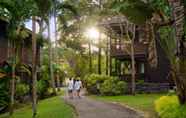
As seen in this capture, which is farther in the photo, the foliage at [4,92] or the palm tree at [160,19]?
the foliage at [4,92]

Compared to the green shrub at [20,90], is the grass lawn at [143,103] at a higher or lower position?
lower

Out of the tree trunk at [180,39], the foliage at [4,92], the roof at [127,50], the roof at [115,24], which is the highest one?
the roof at [115,24]

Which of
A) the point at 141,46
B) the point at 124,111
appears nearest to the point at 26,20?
the point at 124,111

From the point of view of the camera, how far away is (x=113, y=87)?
36.2 metres

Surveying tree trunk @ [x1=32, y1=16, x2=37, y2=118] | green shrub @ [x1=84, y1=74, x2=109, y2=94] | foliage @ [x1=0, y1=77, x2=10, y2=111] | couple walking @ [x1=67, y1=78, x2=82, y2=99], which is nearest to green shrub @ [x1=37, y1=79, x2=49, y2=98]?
green shrub @ [x1=84, y1=74, x2=109, y2=94]

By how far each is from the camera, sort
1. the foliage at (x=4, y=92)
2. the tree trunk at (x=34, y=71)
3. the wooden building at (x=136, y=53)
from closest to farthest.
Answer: the tree trunk at (x=34, y=71)
the foliage at (x=4, y=92)
the wooden building at (x=136, y=53)

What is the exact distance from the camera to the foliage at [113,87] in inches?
1422

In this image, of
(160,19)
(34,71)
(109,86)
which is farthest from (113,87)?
(160,19)

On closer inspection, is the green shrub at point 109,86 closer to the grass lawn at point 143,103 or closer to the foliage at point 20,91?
the grass lawn at point 143,103

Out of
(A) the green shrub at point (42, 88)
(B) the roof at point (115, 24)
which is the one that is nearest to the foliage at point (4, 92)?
(A) the green shrub at point (42, 88)

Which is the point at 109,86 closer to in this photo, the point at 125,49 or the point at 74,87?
the point at 74,87

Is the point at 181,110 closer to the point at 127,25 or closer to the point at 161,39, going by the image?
the point at 161,39

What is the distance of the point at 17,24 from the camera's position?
22.8 m

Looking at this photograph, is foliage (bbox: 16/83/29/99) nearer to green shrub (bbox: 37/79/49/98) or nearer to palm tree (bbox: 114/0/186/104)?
green shrub (bbox: 37/79/49/98)
